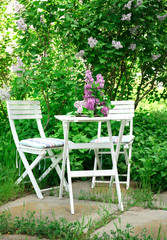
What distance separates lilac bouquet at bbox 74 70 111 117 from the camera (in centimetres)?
350

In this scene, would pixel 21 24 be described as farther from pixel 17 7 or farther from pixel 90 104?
pixel 90 104

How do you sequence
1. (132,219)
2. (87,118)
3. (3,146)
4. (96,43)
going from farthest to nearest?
(96,43), (3,146), (87,118), (132,219)

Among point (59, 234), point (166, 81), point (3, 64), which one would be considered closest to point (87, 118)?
point (59, 234)

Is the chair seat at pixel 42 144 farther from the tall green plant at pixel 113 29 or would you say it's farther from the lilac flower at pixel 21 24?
the tall green plant at pixel 113 29

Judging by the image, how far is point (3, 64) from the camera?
5969mm

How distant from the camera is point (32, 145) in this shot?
12.1ft

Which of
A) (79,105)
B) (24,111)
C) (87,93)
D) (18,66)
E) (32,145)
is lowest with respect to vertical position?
(32,145)

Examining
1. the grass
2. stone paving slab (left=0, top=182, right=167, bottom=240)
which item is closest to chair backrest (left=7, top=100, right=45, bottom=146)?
the grass

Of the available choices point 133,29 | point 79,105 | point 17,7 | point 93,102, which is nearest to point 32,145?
point 79,105

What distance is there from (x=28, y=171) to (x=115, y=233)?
63.2 inches

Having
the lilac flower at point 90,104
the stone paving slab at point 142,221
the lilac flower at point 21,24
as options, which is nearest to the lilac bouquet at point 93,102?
the lilac flower at point 90,104

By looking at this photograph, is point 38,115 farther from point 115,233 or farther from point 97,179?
point 115,233

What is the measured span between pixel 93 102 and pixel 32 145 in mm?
784

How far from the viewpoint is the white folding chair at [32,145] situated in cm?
367
